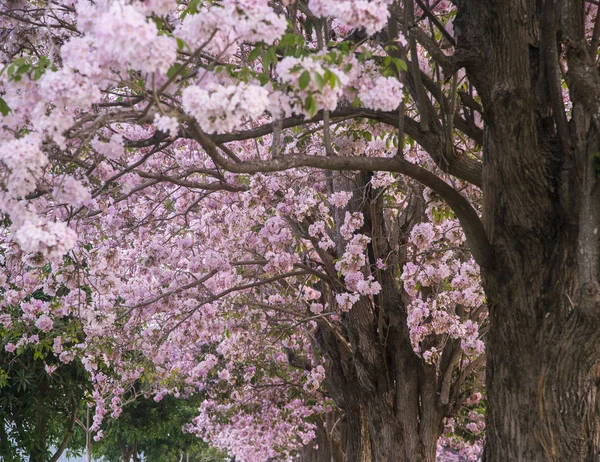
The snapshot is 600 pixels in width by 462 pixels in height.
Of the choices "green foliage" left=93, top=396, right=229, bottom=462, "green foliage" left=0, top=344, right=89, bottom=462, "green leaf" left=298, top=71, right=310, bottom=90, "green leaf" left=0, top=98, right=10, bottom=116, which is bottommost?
"green leaf" left=298, top=71, right=310, bottom=90

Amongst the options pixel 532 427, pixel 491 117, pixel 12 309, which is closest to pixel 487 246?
pixel 491 117

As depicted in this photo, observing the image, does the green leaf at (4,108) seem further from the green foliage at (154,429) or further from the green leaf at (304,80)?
the green foliage at (154,429)

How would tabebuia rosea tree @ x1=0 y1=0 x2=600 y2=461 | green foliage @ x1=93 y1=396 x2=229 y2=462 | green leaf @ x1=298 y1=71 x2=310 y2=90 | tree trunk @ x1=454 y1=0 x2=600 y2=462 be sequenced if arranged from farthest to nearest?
green foliage @ x1=93 y1=396 x2=229 y2=462
tree trunk @ x1=454 y1=0 x2=600 y2=462
tabebuia rosea tree @ x1=0 y1=0 x2=600 y2=461
green leaf @ x1=298 y1=71 x2=310 y2=90

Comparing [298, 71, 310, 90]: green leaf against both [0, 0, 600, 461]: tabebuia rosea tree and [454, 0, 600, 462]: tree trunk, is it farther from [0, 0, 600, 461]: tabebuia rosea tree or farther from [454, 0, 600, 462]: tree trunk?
[454, 0, 600, 462]: tree trunk

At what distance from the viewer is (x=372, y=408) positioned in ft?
28.8

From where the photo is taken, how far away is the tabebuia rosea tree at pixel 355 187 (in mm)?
3752

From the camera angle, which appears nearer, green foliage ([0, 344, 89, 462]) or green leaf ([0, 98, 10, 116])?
green leaf ([0, 98, 10, 116])

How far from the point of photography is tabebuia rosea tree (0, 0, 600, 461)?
3752 mm

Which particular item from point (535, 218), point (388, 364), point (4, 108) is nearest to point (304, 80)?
point (4, 108)

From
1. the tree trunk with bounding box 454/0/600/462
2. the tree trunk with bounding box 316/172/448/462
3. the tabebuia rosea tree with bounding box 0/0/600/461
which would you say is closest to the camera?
the tabebuia rosea tree with bounding box 0/0/600/461

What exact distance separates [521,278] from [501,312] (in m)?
0.29

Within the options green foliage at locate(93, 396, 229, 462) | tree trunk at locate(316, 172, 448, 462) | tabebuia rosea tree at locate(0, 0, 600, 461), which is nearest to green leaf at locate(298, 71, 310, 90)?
tabebuia rosea tree at locate(0, 0, 600, 461)

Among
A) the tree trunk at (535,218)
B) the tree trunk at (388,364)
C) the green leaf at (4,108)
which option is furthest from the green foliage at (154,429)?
the green leaf at (4,108)

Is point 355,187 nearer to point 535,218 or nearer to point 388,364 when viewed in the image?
point 388,364
